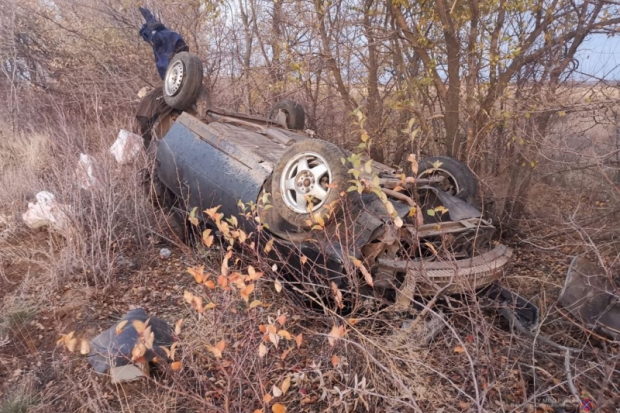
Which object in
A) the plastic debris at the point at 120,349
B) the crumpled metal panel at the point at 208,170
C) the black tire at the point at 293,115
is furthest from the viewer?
the black tire at the point at 293,115

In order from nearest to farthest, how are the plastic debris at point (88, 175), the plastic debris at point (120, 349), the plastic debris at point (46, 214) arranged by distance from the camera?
the plastic debris at point (120, 349)
the plastic debris at point (46, 214)
the plastic debris at point (88, 175)

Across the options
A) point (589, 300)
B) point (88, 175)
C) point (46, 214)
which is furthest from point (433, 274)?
point (46, 214)

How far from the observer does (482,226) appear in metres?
3.29

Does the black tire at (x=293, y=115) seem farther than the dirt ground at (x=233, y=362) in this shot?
Yes

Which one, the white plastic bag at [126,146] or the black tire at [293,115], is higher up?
the black tire at [293,115]

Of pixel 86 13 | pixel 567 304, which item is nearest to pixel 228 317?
pixel 567 304

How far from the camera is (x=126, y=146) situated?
4.97 m

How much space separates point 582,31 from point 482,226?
11.2 feet

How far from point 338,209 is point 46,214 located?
10.5 feet

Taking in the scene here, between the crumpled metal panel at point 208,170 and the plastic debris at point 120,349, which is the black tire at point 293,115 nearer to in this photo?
the crumpled metal panel at point 208,170

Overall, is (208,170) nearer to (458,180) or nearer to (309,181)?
(309,181)

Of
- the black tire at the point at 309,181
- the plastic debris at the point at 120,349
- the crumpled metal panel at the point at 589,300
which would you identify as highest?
the black tire at the point at 309,181

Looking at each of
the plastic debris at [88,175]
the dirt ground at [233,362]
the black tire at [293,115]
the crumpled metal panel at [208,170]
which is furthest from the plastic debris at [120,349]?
the black tire at [293,115]

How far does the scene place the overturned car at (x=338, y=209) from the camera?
260 centimetres
